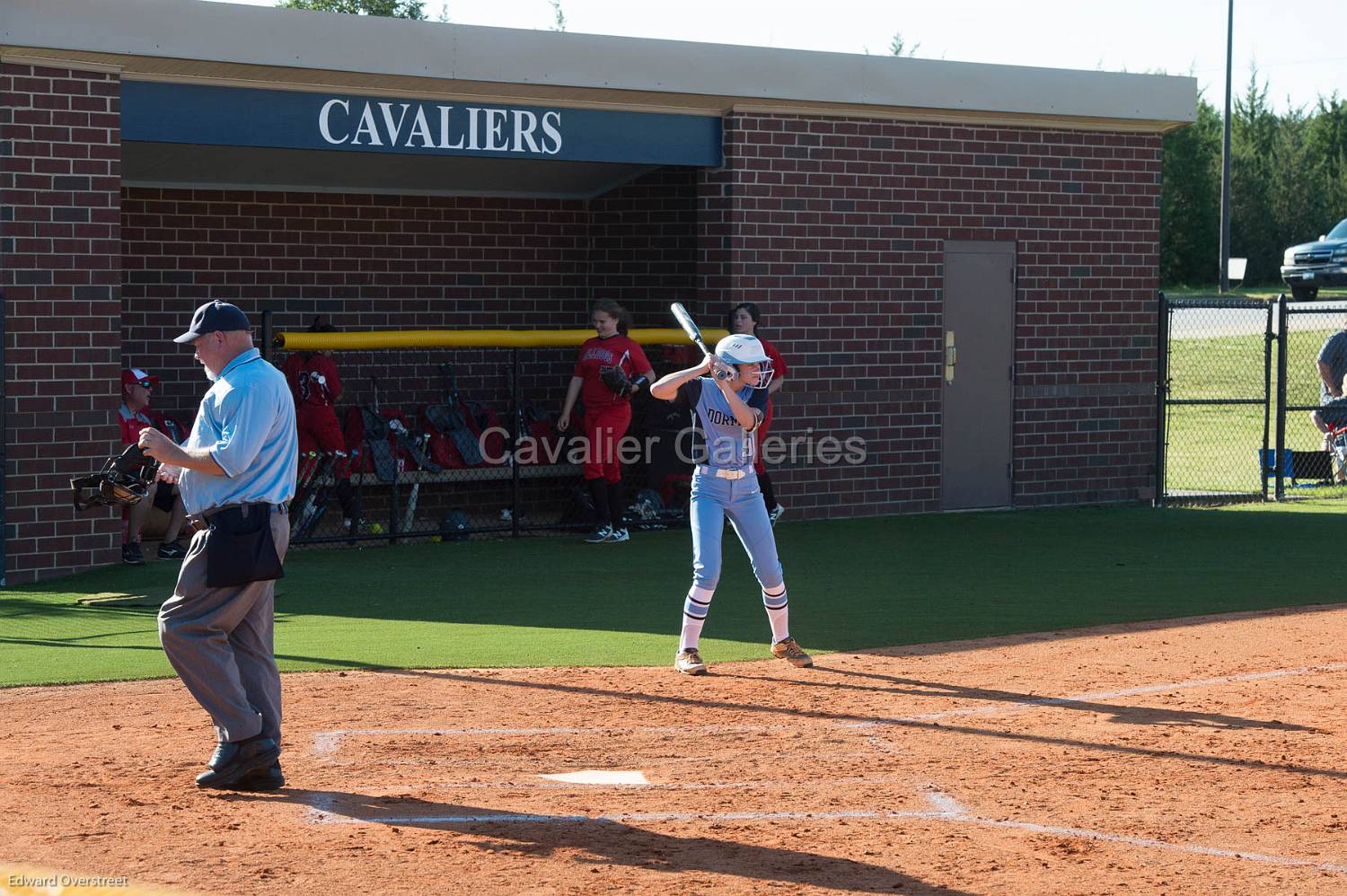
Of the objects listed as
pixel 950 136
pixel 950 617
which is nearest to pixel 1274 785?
pixel 950 617

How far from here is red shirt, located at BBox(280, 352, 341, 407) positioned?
47.1ft

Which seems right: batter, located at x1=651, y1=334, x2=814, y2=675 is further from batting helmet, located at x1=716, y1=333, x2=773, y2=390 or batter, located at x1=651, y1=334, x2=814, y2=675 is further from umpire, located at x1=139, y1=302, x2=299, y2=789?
umpire, located at x1=139, y1=302, x2=299, y2=789

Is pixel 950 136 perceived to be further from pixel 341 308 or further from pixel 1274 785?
pixel 1274 785

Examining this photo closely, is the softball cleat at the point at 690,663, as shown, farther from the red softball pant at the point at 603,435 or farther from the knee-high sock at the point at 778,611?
the red softball pant at the point at 603,435

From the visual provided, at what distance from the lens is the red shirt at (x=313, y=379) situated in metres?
14.3

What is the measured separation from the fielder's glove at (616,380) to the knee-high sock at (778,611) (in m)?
4.93

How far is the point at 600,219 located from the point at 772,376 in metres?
5.33

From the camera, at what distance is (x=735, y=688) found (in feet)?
30.0

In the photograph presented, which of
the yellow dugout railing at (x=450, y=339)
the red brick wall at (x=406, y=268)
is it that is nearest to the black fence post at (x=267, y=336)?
the yellow dugout railing at (x=450, y=339)

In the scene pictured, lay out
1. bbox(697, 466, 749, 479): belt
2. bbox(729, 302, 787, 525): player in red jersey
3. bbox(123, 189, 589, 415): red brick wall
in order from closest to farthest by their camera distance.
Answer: bbox(697, 466, 749, 479): belt < bbox(729, 302, 787, 525): player in red jersey < bbox(123, 189, 589, 415): red brick wall

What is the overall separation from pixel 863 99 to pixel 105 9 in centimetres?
715

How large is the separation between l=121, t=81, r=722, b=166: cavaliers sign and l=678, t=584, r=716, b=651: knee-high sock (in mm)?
6426

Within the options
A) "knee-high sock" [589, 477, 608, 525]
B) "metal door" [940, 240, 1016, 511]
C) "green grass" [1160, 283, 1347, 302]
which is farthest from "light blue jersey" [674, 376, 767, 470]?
"green grass" [1160, 283, 1347, 302]

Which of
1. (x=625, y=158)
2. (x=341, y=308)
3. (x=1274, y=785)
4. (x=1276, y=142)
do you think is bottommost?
(x=1274, y=785)
